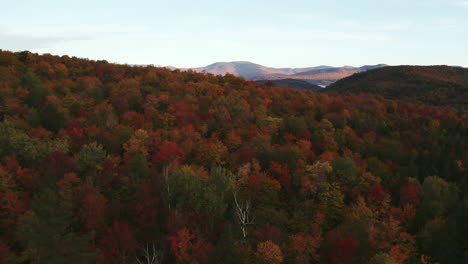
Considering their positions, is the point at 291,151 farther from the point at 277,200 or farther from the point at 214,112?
the point at 214,112

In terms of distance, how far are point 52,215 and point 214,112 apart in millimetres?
60073

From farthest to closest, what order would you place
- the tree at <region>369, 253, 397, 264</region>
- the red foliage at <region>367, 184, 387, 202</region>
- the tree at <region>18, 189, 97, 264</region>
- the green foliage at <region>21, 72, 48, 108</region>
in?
the green foliage at <region>21, 72, 48, 108</region>, the red foliage at <region>367, 184, 387, 202</region>, the tree at <region>369, 253, 397, 264</region>, the tree at <region>18, 189, 97, 264</region>

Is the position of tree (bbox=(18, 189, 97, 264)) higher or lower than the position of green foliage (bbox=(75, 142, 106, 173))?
lower

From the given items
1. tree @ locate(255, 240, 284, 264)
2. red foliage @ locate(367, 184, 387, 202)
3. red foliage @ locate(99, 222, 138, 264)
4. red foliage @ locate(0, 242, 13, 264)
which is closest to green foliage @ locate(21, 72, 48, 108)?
red foliage @ locate(0, 242, 13, 264)

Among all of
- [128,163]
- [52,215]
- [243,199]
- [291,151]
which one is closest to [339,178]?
[291,151]

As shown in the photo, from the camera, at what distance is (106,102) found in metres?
84.5

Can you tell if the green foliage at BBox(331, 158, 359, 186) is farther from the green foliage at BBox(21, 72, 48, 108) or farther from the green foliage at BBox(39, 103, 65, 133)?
the green foliage at BBox(21, 72, 48, 108)

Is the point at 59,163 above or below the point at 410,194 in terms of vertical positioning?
above

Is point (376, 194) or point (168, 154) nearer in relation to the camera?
point (376, 194)

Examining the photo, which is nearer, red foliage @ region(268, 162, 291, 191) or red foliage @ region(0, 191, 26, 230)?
red foliage @ region(0, 191, 26, 230)

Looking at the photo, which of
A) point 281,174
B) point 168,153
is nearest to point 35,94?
point 168,153

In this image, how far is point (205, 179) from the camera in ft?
187

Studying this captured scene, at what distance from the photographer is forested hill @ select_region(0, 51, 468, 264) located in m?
44.3

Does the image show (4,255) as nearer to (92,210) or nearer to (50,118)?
(92,210)
